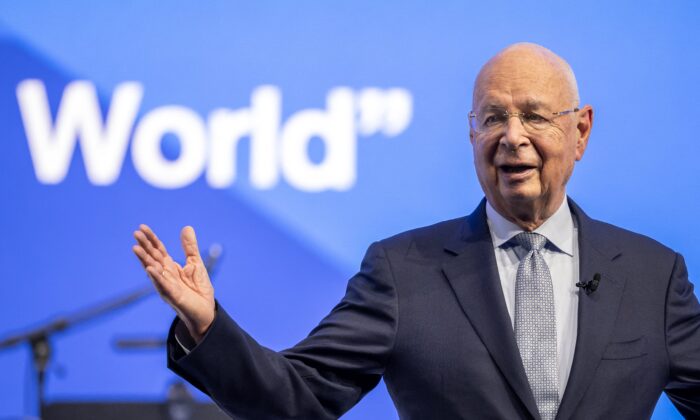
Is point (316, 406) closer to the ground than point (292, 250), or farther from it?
closer to the ground

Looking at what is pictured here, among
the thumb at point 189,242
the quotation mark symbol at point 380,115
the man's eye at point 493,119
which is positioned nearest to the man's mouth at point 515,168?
the man's eye at point 493,119

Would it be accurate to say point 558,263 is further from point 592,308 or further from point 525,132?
point 525,132

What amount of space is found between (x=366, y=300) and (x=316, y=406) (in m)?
0.26

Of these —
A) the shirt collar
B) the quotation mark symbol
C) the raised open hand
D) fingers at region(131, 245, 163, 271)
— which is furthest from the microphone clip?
the quotation mark symbol

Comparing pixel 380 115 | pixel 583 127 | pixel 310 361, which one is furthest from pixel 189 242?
pixel 380 115

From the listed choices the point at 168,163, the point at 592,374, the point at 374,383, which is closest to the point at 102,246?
the point at 168,163

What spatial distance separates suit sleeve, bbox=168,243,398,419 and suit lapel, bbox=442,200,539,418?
16 cm

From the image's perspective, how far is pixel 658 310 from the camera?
211 cm

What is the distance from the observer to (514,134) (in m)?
2.14

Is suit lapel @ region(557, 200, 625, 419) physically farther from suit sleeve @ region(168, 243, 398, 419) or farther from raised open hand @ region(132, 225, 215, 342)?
raised open hand @ region(132, 225, 215, 342)

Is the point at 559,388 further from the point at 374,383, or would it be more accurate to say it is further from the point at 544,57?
the point at 544,57

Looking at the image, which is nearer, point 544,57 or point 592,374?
point 592,374

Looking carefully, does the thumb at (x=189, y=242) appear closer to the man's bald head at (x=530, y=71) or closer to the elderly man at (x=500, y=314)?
the elderly man at (x=500, y=314)

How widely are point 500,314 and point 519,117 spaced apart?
18.6 inches
